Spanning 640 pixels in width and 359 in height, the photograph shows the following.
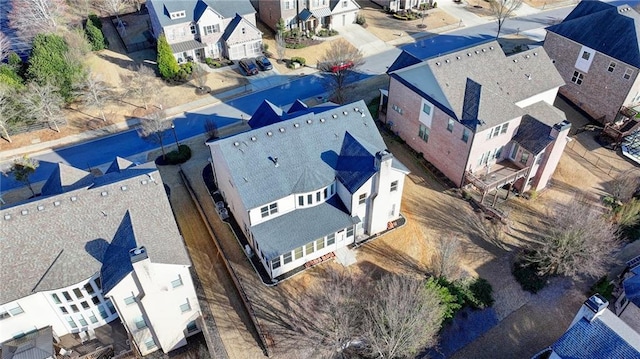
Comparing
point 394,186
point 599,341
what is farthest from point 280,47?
point 599,341

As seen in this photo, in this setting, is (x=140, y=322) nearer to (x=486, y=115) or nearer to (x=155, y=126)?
(x=155, y=126)

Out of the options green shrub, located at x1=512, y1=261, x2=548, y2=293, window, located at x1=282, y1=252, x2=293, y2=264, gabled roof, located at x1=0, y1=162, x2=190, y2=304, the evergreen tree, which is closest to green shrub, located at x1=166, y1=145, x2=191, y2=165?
the evergreen tree

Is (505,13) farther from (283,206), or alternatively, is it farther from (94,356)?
(94,356)

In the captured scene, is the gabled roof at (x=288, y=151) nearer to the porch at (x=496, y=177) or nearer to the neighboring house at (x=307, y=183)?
the neighboring house at (x=307, y=183)

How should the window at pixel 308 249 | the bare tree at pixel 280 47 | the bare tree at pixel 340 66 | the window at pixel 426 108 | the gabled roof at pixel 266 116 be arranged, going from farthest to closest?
the bare tree at pixel 280 47, the bare tree at pixel 340 66, the window at pixel 426 108, the gabled roof at pixel 266 116, the window at pixel 308 249

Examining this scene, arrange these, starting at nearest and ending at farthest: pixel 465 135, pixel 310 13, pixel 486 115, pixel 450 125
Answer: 1. pixel 486 115
2. pixel 465 135
3. pixel 450 125
4. pixel 310 13

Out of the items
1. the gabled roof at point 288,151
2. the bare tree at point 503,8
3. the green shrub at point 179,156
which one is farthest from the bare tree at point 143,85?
the bare tree at point 503,8

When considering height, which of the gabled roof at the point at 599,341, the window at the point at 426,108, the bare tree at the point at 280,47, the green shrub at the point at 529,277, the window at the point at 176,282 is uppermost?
the window at the point at 426,108
